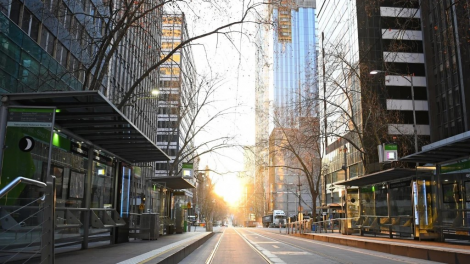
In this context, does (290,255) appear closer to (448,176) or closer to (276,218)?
(448,176)

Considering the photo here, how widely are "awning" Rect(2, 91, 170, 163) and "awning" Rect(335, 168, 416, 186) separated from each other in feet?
33.5

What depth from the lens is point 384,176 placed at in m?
19.4

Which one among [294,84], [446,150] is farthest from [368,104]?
[294,84]

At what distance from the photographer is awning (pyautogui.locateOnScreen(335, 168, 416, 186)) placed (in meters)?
17.4

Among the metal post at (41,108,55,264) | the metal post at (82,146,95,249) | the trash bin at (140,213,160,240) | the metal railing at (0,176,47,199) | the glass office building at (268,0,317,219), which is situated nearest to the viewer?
the metal railing at (0,176,47,199)

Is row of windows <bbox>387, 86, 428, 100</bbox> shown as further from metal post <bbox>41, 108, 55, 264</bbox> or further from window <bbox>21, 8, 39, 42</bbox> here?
metal post <bbox>41, 108, 55, 264</bbox>

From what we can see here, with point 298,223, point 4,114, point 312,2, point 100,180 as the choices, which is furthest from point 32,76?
point 312,2

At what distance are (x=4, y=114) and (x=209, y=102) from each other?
2199 cm

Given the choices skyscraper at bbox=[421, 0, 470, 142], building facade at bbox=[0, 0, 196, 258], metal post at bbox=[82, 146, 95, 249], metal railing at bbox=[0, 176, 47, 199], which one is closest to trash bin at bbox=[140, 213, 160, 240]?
building facade at bbox=[0, 0, 196, 258]

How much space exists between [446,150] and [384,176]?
5327mm

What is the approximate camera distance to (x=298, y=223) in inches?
1412

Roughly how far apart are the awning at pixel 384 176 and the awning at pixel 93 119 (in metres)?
10.2

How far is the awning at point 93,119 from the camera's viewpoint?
8297mm

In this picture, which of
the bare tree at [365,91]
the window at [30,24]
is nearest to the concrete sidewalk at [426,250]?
the bare tree at [365,91]
